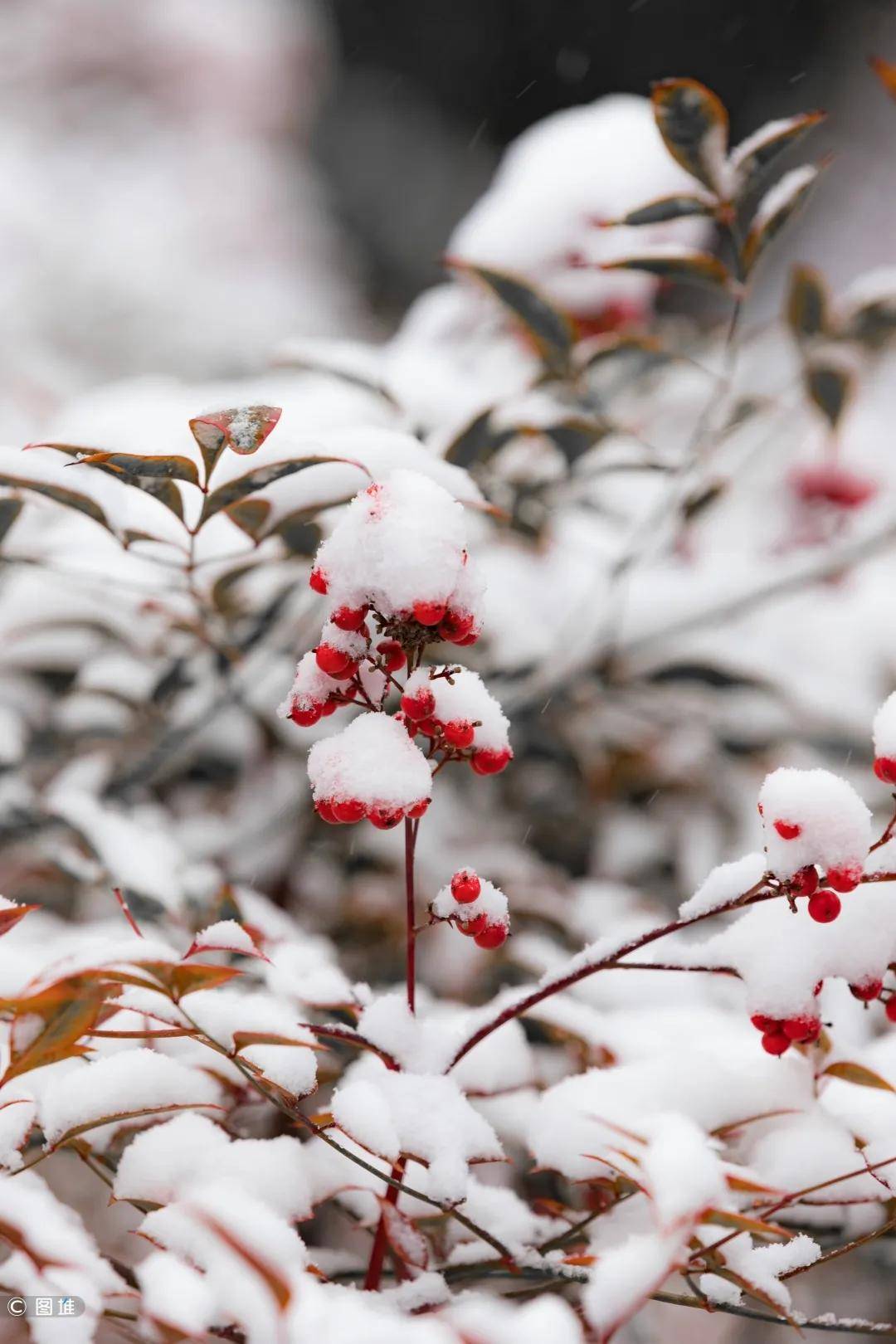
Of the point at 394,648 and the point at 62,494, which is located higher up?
the point at 62,494

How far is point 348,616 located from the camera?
435 millimetres

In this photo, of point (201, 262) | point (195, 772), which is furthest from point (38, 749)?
point (201, 262)

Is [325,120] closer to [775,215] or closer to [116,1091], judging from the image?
[775,215]

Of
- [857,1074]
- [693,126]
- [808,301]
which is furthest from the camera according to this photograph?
[808,301]

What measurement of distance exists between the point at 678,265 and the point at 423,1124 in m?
0.56

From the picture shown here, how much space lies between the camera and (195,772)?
1218mm

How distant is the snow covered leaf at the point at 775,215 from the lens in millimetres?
686

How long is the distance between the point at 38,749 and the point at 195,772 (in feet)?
0.73

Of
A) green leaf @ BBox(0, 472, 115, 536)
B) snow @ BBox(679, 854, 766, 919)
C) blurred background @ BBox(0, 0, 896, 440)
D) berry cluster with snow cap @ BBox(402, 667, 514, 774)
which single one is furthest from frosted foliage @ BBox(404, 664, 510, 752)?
blurred background @ BBox(0, 0, 896, 440)

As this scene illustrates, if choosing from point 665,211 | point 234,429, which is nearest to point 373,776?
point 234,429

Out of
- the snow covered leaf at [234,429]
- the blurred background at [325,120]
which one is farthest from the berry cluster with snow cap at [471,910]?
the blurred background at [325,120]

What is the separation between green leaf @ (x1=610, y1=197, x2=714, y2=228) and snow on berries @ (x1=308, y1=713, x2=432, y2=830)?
381mm

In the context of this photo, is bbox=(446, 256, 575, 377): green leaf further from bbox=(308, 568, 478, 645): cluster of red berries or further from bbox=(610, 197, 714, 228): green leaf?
bbox=(308, 568, 478, 645): cluster of red berries

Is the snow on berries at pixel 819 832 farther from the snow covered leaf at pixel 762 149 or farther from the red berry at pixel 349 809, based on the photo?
the snow covered leaf at pixel 762 149
